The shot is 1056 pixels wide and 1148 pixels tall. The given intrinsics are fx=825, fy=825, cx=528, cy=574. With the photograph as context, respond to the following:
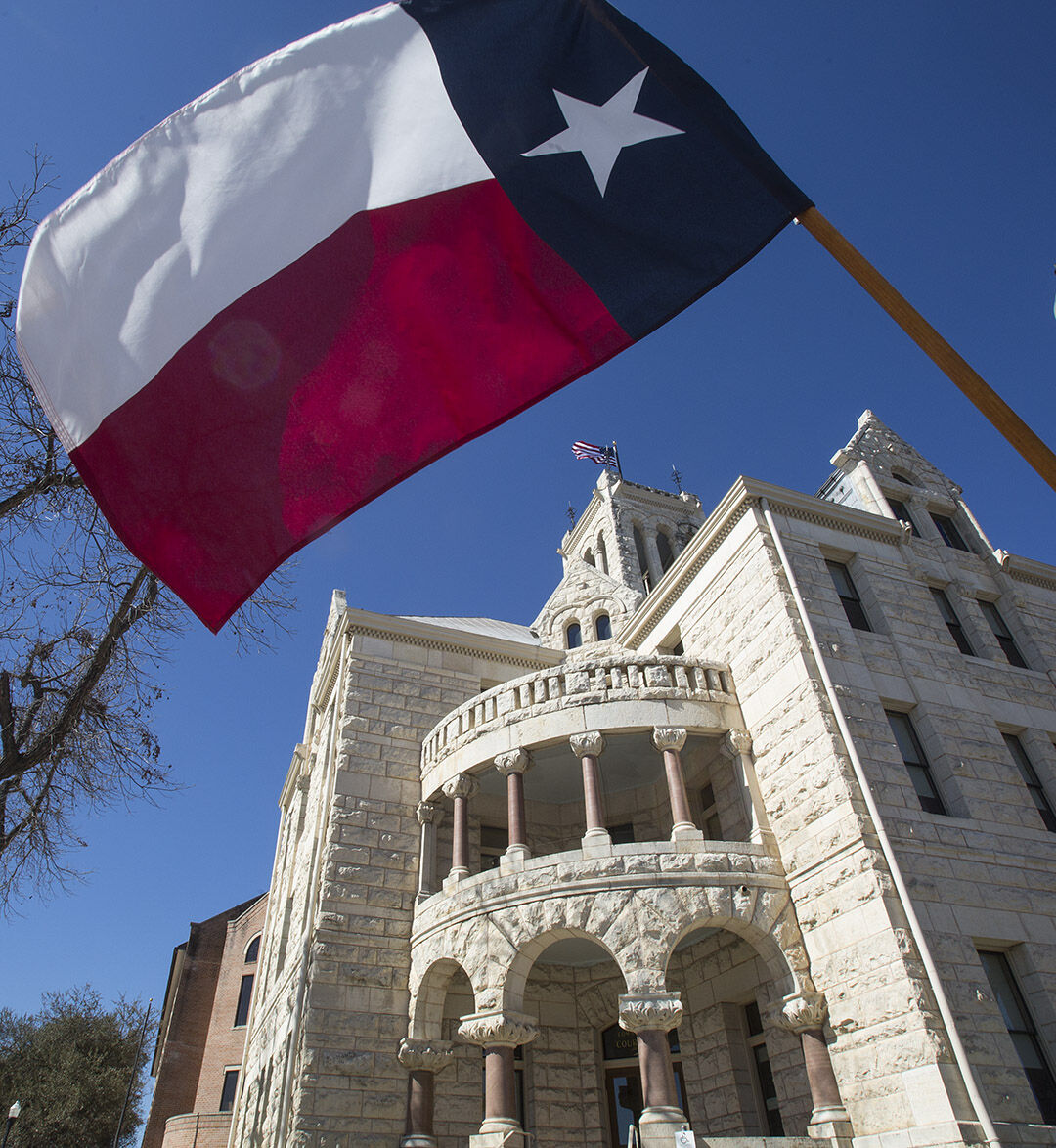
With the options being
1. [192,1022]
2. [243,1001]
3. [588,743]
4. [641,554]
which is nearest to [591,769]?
[588,743]

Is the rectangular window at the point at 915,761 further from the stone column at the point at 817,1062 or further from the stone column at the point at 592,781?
the stone column at the point at 592,781

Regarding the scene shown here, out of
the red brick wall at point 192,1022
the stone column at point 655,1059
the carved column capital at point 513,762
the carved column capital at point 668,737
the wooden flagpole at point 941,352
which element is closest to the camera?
the wooden flagpole at point 941,352

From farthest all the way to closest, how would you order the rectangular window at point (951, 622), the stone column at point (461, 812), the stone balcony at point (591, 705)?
the rectangular window at point (951, 622), the stone column at point (461, 812), the stone balcony at point (591, 705)

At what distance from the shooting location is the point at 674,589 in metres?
20.0

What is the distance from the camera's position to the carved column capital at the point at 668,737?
15.1m

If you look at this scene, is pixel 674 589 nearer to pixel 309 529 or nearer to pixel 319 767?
pixel 319 767

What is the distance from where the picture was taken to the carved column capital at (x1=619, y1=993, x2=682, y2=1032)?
12008mm

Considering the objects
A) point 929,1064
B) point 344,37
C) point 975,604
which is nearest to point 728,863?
point 929,1064

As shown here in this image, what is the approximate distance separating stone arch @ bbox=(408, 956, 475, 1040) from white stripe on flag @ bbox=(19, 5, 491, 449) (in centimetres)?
1204

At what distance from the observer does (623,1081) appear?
53.3 ft

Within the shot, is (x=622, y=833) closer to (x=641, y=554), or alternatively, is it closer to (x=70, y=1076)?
(x=641, y=554)

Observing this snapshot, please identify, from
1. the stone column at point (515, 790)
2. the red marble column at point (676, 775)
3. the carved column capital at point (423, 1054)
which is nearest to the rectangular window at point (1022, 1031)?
the red marble column at point (676, 775)

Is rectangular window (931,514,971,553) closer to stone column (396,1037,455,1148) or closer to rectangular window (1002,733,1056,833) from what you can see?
rectangular window (1002,733,1056,833)

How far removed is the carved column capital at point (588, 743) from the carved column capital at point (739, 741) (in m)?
2.43
